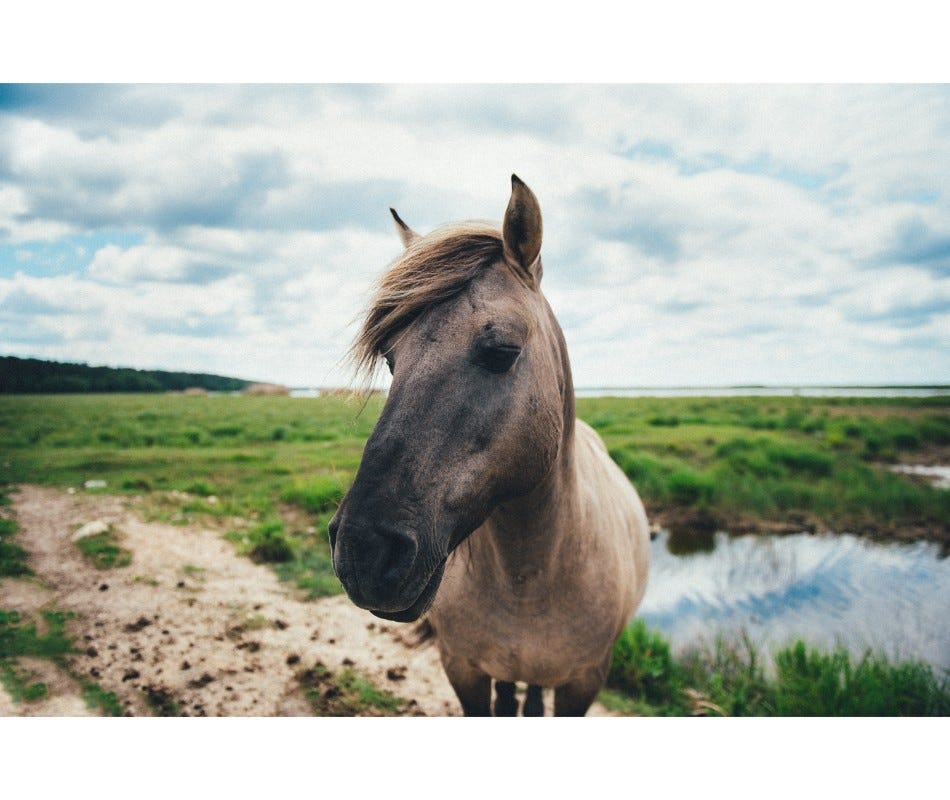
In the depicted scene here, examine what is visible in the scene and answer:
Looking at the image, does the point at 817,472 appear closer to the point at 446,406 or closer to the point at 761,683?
the point at 761,683

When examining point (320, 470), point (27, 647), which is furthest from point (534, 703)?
point (320, 470)

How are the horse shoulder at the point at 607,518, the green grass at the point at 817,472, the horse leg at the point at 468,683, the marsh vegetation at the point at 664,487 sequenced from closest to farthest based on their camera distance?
1. the horse shoulder at the point at 607,518
2. the horse leg at the point at 468,683
3. the marsh vegetation at the point at 664,487
4. the green grass at the point at 817,472

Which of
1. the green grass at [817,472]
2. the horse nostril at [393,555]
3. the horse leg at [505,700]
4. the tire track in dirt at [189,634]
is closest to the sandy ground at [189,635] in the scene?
the tire track in dirt at [189,634]

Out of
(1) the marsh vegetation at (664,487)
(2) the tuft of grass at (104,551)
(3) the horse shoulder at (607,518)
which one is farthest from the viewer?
(2) the tuft of grass at (104,551)

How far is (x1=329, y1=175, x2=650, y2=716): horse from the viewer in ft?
3.22

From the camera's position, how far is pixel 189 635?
3.18m

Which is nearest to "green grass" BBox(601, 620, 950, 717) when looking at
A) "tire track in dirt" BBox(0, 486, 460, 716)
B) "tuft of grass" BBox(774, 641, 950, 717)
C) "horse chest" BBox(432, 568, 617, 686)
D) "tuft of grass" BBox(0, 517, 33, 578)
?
"tuft of grass" BBox(774, 641, 950, 717)

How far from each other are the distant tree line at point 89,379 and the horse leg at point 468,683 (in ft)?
10.7

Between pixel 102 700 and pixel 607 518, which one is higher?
pixel 607 518

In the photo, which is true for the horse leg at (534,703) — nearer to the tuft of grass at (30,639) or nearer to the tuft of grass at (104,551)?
the tuft of grass at (30,639)

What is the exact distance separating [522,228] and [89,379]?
4028 mm

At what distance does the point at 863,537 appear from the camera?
19.2 feet

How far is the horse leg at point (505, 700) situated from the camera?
2.31 m
